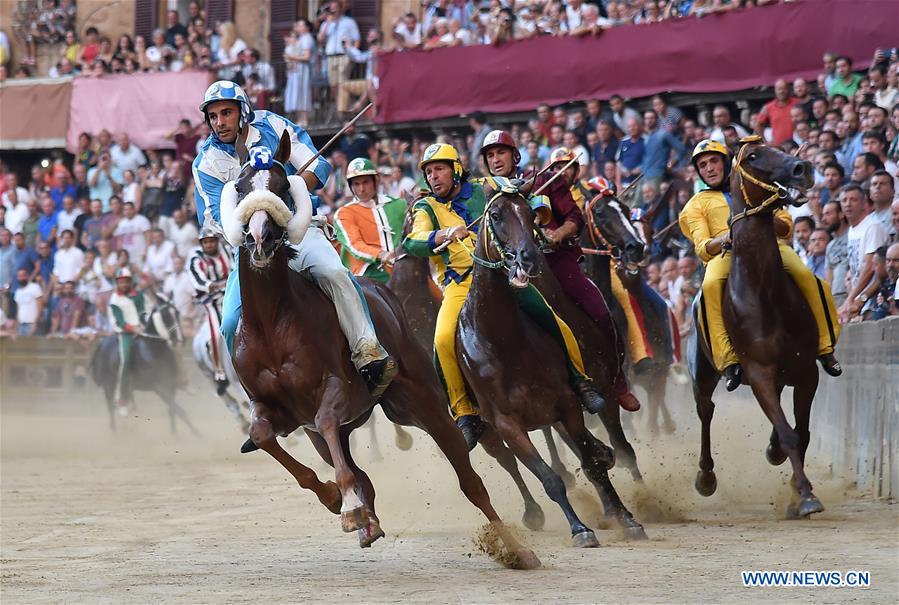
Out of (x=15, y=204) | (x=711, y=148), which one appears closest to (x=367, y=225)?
(x=711, y=148)

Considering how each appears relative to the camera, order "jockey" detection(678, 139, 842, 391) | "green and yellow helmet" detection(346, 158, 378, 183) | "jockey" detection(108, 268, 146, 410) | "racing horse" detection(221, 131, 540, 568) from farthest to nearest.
Result: "jockey" detection(108, 268, 146, 410) < "green and yellow helmet" detection(346, 158, 378, 183) < "jockey" detection(678, 139, 842, 391) < "racing horse" detection(221, 131, 540, 568)

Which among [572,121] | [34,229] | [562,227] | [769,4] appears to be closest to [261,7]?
[34,229]

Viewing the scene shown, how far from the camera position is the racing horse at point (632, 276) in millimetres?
12625

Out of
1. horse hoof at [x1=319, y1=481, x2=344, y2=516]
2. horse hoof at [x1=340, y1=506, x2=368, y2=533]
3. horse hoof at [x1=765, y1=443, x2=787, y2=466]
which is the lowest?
horse hoof at [x1=765, y1=443, x2=787, y2=466]

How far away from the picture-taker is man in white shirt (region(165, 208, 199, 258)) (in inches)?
981

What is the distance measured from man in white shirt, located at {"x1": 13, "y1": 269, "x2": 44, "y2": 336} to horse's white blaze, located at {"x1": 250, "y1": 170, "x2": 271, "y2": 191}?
61.5ft

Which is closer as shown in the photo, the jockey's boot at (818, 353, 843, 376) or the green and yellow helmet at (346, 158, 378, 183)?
the jockey's boot at (818, 353, 843, 376)

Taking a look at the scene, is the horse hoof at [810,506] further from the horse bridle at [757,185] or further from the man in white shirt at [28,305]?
the man in white shirt at [28,305]

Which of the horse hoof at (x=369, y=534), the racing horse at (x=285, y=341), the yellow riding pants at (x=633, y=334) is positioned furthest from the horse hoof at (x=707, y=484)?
the horse hoof at (x=369, y=534)

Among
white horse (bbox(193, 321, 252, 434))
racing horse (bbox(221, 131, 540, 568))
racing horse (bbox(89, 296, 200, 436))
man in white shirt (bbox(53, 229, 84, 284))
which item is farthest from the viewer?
man in white shirt (bbox(53, 229, 84, 284))

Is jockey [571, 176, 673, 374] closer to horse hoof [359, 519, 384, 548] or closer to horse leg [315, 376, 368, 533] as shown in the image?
horse leg [315, 376, 368, 533]

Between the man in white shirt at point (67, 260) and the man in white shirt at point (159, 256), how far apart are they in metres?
1.84

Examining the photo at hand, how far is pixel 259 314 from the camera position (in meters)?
8.81

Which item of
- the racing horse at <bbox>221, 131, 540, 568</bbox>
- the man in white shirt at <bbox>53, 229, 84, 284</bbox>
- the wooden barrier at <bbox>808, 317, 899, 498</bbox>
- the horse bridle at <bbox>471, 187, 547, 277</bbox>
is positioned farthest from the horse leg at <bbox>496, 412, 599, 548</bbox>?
the man in white shirt at <bbox>53, 229, 84, 284</bbox>
